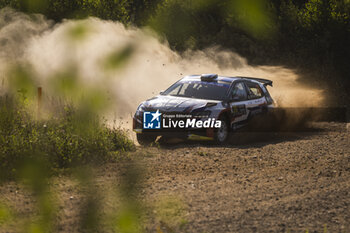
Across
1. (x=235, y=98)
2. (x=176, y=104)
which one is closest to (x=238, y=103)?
(x=235, y=98)

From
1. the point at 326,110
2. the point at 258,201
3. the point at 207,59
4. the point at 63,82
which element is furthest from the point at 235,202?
the point at 207,59

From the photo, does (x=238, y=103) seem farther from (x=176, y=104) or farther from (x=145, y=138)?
(x=145, y=138)

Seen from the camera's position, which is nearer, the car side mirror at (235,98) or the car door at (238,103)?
the car door at (238,103)

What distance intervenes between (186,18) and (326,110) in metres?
14.8

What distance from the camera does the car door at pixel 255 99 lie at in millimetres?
11363

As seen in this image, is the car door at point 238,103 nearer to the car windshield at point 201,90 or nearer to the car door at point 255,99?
the car door at point 255,99

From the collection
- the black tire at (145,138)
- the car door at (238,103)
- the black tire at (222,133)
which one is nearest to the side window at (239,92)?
the car door at (238,103)

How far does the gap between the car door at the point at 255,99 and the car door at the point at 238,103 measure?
0.12 metres

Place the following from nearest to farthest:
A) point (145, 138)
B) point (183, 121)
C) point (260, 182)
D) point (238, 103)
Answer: point (260, 182), point (183, 121), point (145, 138), point (238, 103)

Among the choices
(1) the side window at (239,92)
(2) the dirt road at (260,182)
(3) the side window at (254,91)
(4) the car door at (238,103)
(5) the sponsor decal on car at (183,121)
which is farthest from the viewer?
(3) the side window at (254,91)

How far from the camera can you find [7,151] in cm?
741

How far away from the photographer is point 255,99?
11594 millimetres

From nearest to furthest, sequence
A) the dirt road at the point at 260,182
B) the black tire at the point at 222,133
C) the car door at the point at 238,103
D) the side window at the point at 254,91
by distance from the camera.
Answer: the dirt road at the point at 260,182 < the black tire at the point at 222,133 < the car door at the point at 238,103 < the side window at the point at 254,91

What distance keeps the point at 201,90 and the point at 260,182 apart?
12.9ft
